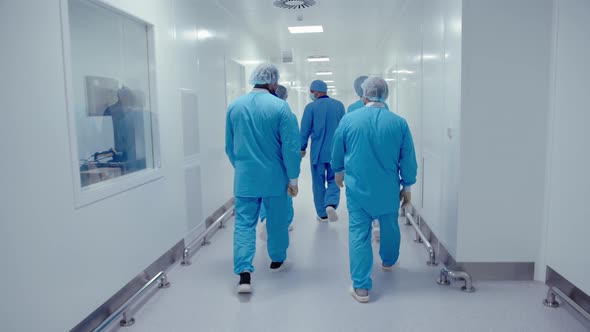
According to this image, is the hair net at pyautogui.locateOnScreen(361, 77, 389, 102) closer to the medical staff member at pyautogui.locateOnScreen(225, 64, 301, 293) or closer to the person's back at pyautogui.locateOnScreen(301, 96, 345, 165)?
the medical staff member at pyautogui.locateOnScreen(225, 64, 301, 293)

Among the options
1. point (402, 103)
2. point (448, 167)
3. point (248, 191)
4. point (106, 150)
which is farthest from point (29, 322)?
point (402, 103)

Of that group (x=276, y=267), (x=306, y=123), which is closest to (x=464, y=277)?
(x=276, y=267)

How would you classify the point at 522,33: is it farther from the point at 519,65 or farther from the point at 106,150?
the point at 106,150

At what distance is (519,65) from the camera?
2938 millimetres

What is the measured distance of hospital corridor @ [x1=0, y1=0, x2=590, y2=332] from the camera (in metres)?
2.00

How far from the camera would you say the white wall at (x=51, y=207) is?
1.77 m

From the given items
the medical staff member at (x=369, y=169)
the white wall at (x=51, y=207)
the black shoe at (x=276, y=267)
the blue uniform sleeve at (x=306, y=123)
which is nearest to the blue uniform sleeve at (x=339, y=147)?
the medical staff member at (x=369, y=169)

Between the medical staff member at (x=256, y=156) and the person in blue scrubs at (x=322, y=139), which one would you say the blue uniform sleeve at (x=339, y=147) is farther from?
the person in blue scrubs at (x=322, y=139)

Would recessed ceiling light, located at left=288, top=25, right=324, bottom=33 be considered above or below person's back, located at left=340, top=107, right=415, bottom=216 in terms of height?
above

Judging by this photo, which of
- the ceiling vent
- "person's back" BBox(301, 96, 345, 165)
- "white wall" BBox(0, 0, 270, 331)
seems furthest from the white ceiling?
"white wall" BBox(0, 0, 270, 331)

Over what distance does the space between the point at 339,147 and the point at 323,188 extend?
186 centimetres

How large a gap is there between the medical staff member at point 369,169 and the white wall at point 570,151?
913 millimetres

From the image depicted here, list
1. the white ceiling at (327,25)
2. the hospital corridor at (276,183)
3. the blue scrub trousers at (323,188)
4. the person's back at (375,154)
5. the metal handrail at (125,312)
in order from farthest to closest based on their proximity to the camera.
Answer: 1. the white ceiling at (327,25)
2. the blue scrub trousers at (323,188)
3. the person's back at (375,154)
4. the metal handrail at (125,312)
5. the hospital corridor at (276,183)

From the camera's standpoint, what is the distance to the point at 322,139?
185 inches
